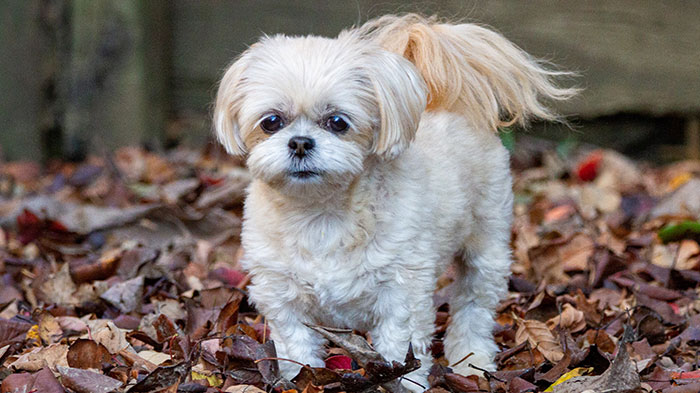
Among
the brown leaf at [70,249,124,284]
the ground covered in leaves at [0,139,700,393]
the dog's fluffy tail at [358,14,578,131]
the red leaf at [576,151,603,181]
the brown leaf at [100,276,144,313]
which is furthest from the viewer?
the red leaf at [576,151,603,181]

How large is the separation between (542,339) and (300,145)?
123 centimetres

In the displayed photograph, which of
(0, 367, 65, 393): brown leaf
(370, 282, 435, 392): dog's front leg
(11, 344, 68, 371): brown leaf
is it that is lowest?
(11, 344, 68, 371): brown leaf

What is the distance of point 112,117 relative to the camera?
6531mm

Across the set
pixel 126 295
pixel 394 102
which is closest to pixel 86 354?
pixel 126 295

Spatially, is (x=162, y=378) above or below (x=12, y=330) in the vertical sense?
above

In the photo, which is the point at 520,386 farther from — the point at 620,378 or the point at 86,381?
the point at 86,381

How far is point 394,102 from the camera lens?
283 cm

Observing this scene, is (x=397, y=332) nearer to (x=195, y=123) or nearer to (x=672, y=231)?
(x=672, y=231)

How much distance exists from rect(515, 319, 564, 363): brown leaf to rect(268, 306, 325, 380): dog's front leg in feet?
2.72

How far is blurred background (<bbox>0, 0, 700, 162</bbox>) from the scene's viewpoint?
632cm

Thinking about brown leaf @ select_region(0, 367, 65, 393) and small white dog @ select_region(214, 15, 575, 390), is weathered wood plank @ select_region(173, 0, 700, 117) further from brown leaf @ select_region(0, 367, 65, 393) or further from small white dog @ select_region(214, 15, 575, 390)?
brown leaf @ select_region(0, 367, 65, 393)

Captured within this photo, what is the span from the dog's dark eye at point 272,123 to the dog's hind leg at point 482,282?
3.30 feet

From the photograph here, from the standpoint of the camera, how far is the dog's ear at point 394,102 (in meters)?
2.82

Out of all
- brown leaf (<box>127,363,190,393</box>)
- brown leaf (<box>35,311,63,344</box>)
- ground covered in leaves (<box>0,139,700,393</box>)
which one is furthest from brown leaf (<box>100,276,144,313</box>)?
brown leaf (<box>127,363,190,393</box>)
